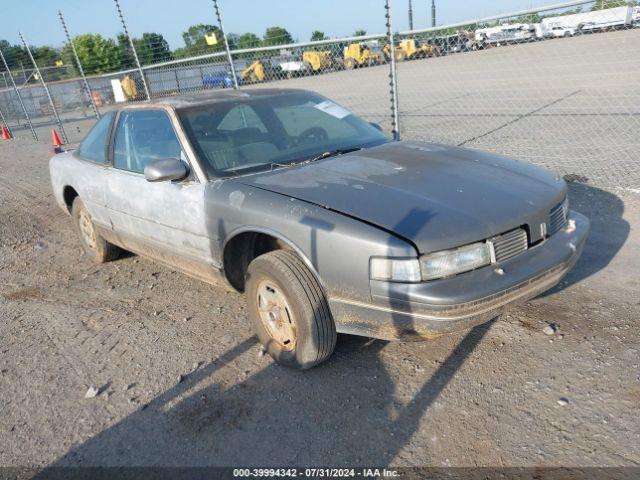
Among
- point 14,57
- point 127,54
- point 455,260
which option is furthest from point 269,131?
point 14,57

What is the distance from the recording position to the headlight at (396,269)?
2.40 meters

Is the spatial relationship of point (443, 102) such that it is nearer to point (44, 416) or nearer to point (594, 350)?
point (594, 350)

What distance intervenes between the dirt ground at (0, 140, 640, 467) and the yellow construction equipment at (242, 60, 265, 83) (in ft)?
25.3

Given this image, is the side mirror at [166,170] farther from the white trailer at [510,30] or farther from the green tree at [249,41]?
the green tree at [249,41]

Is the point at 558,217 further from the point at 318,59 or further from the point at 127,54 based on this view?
the point at 127,54

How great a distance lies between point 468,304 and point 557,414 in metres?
0.69

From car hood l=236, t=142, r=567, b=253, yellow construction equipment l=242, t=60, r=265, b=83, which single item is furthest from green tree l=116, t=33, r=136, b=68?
car hood l=236, t=142, r=567, b=253

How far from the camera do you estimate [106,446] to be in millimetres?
2586

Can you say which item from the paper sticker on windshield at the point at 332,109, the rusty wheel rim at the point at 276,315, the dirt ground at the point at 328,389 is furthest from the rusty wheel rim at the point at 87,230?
the rusty wheel rim at the point at 276,315

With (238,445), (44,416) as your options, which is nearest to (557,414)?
(238,445)

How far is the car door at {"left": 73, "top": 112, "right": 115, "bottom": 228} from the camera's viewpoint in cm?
440

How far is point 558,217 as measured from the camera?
2.98m

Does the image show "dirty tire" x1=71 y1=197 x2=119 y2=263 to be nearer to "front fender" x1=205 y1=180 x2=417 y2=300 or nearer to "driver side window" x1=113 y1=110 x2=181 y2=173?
"driver side window" x1=113 y1=110 x2=181 y2=173

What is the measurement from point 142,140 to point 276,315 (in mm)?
1937
